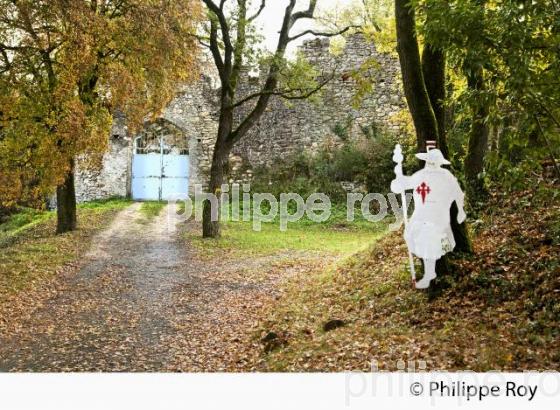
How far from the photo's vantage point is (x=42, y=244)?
9.40 meters

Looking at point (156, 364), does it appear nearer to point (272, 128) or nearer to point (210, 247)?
point (210, 247)

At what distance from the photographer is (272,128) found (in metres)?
12.8

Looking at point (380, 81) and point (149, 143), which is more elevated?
point (380, 81)

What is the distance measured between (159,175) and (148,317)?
834cm

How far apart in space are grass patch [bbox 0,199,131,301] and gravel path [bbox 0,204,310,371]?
40 cm

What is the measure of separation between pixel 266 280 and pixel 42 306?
2769 mm

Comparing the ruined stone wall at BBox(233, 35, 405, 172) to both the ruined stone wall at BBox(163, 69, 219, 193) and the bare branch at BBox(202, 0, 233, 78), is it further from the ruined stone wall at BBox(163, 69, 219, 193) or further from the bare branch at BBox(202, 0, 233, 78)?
the bare branch at BBox(202, 0, 233, 78)

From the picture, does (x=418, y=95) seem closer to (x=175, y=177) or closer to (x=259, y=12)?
(x=259, y=12)

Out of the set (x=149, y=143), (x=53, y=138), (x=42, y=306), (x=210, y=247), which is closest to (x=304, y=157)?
(x=210, y=247)

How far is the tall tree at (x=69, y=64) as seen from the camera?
7789 mm

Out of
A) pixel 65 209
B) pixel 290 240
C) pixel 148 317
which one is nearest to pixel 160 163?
pixel 65 209

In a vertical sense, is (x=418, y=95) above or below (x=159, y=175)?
above

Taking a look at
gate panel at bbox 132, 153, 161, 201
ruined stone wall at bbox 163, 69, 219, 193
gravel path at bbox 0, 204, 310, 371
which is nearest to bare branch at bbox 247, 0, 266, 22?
gravel path at bbox 0, 204, 310, 371

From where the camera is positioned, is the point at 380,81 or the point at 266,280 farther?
the point at 380,81
